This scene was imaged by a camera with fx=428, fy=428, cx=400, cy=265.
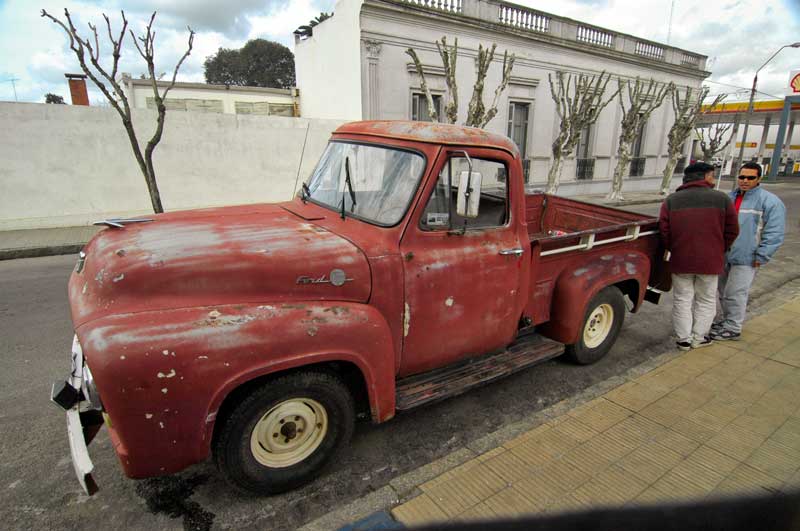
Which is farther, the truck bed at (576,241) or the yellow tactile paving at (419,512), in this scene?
the truck bed at (576,241)

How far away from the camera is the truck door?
9.43 feet

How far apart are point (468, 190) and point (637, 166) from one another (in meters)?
24.6

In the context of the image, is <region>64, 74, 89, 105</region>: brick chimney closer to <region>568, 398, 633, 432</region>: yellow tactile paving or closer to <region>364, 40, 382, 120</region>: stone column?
<region>364, 40, 382, 120</region>: stone column

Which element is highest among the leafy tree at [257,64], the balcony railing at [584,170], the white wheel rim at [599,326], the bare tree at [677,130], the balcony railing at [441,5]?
the leafy tree at [257,64]

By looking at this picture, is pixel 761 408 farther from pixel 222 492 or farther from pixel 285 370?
pixel 222 492

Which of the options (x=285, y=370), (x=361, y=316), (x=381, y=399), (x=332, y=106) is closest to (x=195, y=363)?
(x=285, y=370)

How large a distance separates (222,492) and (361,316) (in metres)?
1.37

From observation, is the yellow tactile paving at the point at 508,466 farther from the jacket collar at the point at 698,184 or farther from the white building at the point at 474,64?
the white building at the point at 474,64

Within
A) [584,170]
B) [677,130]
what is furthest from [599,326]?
[677,130]

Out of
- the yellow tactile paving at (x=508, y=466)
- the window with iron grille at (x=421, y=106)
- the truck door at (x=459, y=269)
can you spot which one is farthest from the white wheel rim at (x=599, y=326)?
the window with iron grille at (x=421, y=106)

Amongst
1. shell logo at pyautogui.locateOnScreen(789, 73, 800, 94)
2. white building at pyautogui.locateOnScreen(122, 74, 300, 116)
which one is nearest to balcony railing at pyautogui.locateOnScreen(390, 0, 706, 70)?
white building at pyautogui.locateOnScreen(122, 74, 300, 116)

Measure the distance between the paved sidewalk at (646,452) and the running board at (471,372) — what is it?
18.6 inches

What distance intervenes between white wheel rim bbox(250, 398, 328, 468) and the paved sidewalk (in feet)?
2.19

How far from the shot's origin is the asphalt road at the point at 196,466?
2426mm
